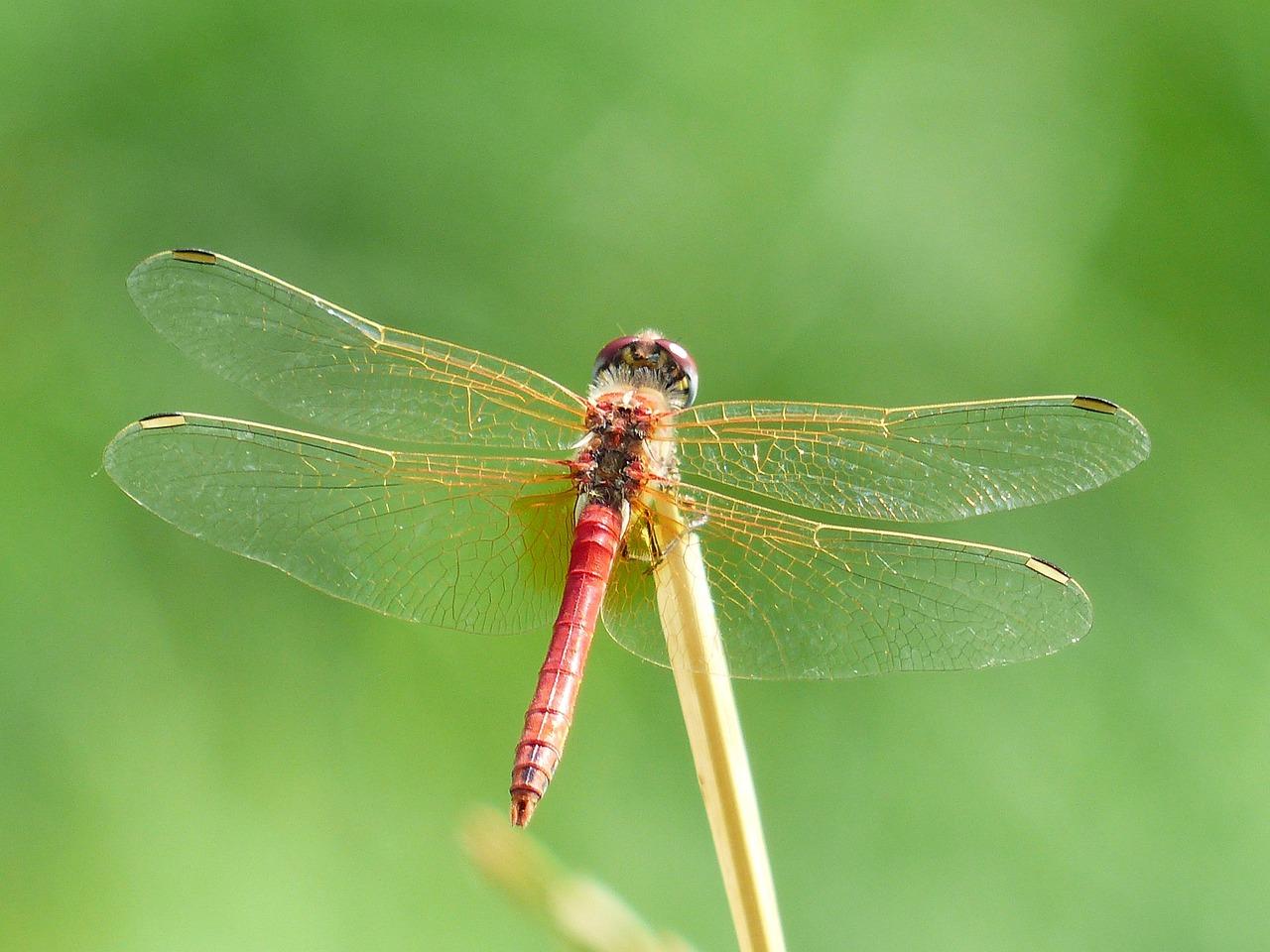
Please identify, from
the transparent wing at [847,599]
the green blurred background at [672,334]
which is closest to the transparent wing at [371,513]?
the transparent wing at [847,599]

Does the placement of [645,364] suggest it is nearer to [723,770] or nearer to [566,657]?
[566,657]

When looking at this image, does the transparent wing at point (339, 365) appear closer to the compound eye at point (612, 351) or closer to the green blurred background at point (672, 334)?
the compound eye at point (612, 351)

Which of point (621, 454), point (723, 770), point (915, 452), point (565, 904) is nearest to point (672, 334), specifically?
point (621, 454)

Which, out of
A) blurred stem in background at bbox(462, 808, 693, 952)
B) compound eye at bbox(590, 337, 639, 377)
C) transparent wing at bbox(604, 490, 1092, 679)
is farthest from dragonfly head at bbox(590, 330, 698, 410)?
blurred stem in background at bbox(462, 808, 693, 952)

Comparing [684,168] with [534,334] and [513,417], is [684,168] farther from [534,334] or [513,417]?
[513,417]

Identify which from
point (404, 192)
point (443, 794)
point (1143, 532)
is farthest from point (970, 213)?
point (443, 794)
